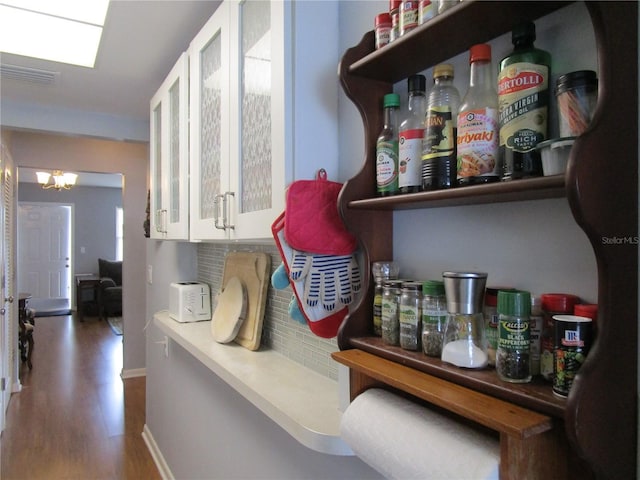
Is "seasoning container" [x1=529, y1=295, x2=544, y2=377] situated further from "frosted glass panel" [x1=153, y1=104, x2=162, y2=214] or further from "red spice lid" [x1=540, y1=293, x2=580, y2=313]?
"frosted glass panel" [x1=153, y1=104, x2=162, y2=214]

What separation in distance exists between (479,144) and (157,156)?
6.88 ft

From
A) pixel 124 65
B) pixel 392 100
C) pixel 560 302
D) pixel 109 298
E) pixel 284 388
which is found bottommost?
pixel 109 298

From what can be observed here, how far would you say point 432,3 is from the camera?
0.76m

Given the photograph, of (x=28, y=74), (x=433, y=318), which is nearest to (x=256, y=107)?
(x=433, y=318)

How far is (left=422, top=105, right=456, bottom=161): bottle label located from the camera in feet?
2.48

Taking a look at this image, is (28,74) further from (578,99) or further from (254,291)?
(578,99)

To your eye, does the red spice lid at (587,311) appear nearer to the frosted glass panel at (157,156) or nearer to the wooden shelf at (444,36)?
the wooden shelf at (444,36)

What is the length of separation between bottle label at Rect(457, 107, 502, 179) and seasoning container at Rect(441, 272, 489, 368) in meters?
0.17

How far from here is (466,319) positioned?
0.72 metres

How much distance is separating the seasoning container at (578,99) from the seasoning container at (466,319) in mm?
259

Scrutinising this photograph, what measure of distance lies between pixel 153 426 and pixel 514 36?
299cm

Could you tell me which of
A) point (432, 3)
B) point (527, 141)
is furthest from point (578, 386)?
point (432, 3)

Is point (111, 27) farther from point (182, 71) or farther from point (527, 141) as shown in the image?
point (527, 141)

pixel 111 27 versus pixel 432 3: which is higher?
pixel 111 27
